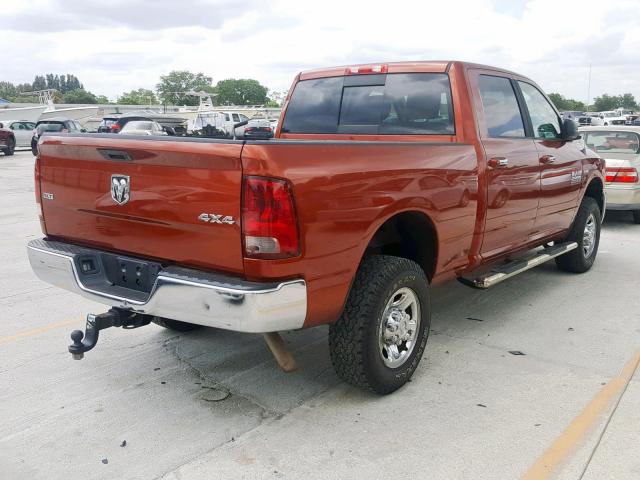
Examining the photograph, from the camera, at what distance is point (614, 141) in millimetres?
9703

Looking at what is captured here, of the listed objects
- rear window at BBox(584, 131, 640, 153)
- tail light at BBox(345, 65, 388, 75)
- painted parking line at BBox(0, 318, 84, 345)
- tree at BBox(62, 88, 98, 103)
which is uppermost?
tree at BBox(62, 88, 98, 103)

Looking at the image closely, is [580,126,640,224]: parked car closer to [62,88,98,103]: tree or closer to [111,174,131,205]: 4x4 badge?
[111,174,131,205]: 4x4 badge

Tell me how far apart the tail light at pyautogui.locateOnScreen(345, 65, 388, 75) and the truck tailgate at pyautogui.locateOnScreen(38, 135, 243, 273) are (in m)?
2.21

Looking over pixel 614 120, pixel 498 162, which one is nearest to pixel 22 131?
pixel 498 162

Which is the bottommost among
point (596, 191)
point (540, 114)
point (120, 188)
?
point (596, 191)

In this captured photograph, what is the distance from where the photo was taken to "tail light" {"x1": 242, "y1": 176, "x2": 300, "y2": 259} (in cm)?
275

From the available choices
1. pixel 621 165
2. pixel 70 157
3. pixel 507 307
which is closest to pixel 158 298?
pixel 70 157

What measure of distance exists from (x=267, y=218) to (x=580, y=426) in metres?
2.04

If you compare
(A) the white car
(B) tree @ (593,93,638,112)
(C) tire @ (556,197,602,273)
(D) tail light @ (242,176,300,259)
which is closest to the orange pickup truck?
(D) tail light @ (242,176,300,259)

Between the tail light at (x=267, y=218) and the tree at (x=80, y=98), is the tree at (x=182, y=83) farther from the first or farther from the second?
the tail light at (x=267, y=218)

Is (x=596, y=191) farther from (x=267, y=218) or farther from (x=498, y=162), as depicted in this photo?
(x=267, y=218)

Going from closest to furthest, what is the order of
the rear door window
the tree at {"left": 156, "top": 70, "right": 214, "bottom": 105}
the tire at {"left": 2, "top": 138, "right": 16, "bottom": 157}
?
1. the rear door window
2. the tire at {"left": 2, "top": 138, "right": 16, "bottom": 157}
3. the tree at {"left": 156, "top": 70, "right": 214, "bottom": 105}

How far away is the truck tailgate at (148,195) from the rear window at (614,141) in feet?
28.2

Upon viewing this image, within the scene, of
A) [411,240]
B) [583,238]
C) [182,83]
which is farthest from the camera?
[182,83]
